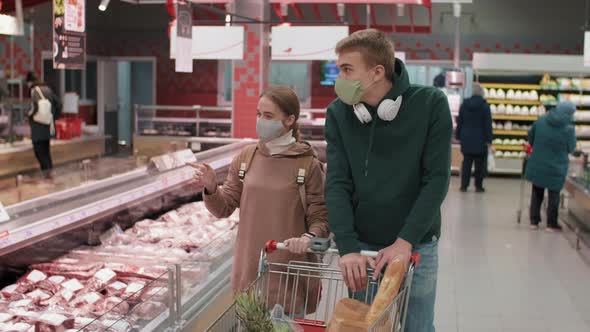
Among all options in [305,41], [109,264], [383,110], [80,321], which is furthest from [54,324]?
[305,41]

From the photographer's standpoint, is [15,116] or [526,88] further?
[526,88]

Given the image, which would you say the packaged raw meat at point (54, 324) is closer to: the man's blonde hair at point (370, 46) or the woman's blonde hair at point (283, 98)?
the woman's blonde hair at point (283, 98)

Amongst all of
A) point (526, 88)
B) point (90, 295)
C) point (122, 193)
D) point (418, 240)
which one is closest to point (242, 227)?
point (90, 295)

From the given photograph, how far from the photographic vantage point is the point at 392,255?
235 cm

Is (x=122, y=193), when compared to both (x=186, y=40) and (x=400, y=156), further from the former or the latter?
(x=400, y=156)

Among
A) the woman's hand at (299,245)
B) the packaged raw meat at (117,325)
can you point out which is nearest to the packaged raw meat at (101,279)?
the packaged raw meat at (117,325)

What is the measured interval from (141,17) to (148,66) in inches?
77.6

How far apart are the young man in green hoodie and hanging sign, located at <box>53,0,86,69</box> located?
2.69m

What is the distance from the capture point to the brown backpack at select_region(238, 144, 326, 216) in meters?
3.29

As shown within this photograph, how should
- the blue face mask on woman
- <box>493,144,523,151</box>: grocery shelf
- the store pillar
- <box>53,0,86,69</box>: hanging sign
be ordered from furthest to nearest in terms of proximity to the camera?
<box>493,144,523,151</box>: grocery shelf
the store pillar
<box>53,0,86,69</box>: hanging sign
the blue face mask on woman

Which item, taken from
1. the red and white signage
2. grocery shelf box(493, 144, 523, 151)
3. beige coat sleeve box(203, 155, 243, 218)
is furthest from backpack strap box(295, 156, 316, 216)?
grocery shelf box(493, 144, 523, 151)

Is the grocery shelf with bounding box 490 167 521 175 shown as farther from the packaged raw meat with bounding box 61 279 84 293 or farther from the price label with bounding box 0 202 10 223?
the price label with bounding box 0 202 10 223

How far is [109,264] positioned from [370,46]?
2.33 m

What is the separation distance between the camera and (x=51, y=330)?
3141 mm
